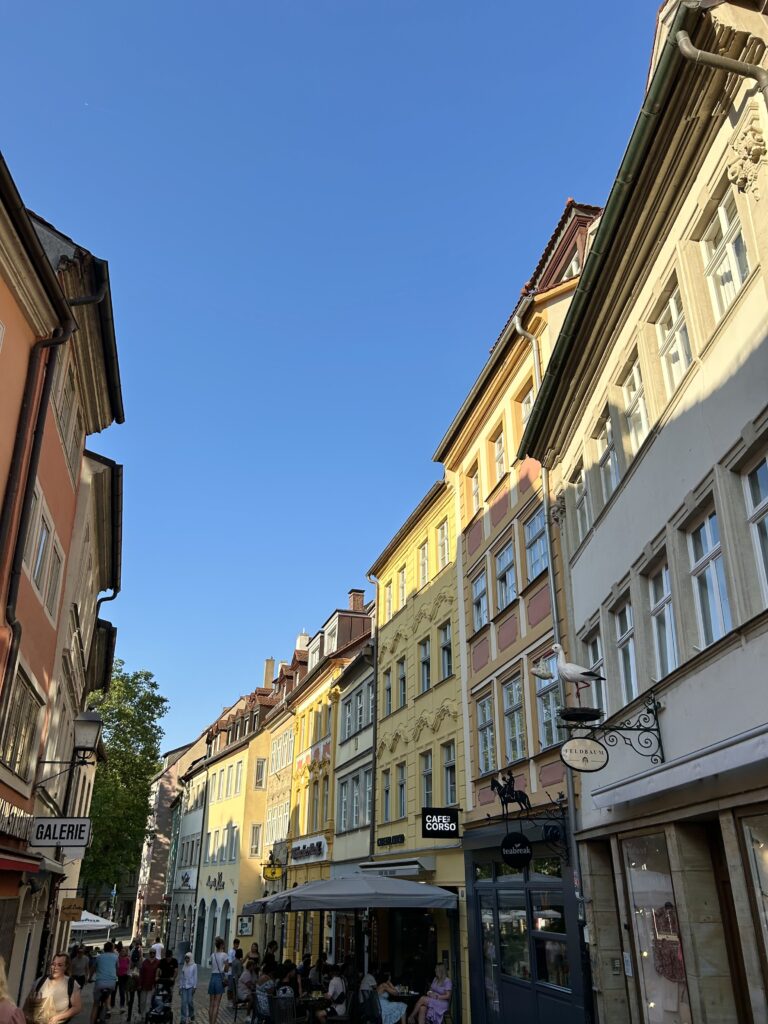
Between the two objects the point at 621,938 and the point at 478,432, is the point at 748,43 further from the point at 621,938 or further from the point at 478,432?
the point at 478,432

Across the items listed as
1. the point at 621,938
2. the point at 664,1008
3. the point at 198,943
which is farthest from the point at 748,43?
the point at 198,943

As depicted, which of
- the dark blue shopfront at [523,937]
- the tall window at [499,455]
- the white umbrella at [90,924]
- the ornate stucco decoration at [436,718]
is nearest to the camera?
the dark blue shopfront at [523,937]

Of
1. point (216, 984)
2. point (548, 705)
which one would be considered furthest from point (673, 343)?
point (216, 984)

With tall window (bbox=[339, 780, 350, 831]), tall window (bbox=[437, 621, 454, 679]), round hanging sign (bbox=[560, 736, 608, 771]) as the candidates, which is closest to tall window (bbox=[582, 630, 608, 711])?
round hanging sign (bbox=[560, 736, 608, 771])

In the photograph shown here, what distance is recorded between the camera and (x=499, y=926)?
1747 cm

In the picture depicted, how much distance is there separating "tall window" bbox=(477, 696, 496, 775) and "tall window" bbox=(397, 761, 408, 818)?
5610mm

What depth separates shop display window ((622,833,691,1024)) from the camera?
10.2m

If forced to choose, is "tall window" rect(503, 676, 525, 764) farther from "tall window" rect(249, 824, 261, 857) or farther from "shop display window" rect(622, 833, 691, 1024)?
"tall window" rect(249, 824, 261, 857)

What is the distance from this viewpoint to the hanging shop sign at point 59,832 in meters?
12.9

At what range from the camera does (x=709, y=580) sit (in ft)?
31.1

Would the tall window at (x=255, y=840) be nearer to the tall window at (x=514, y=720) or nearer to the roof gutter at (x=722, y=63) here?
the tall window at (x=514, y=720)

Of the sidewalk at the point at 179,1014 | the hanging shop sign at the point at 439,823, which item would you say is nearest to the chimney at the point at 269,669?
the sidewalk at the point at 179,1014

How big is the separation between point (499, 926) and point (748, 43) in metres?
15.8

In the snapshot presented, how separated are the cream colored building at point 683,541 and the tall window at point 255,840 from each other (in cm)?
3665
